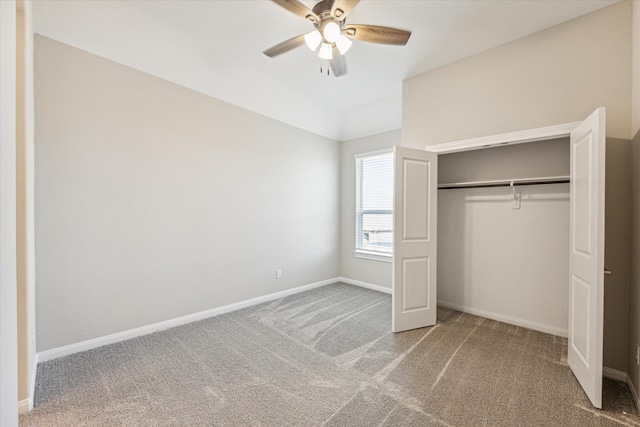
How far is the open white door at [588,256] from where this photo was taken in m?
1.89

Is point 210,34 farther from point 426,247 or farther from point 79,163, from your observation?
point 426,247

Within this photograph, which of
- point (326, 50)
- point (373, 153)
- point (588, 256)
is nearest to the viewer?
point (588, 256)

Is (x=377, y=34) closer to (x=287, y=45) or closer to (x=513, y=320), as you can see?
(x=287, y=45)

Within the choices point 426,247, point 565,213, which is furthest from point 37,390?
point 565,213

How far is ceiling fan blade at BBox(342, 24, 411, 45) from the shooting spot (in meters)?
2.33

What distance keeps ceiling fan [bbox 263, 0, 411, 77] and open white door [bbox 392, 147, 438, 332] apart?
3.56 feet

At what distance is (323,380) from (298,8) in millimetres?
2951

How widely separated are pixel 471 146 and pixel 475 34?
44.8 inches

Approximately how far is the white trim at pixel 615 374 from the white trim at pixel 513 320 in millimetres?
500

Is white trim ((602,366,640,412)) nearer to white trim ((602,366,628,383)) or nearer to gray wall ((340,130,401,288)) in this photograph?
white trim ((602,366,628,383))

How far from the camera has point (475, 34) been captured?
288cm

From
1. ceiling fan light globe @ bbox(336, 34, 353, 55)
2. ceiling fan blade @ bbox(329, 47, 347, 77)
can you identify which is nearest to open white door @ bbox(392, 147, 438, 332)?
ceiling fan blade @ bbox(329, 47, 347, 77)

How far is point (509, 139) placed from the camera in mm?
2928

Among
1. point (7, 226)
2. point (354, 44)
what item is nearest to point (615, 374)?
point (354, 44)
